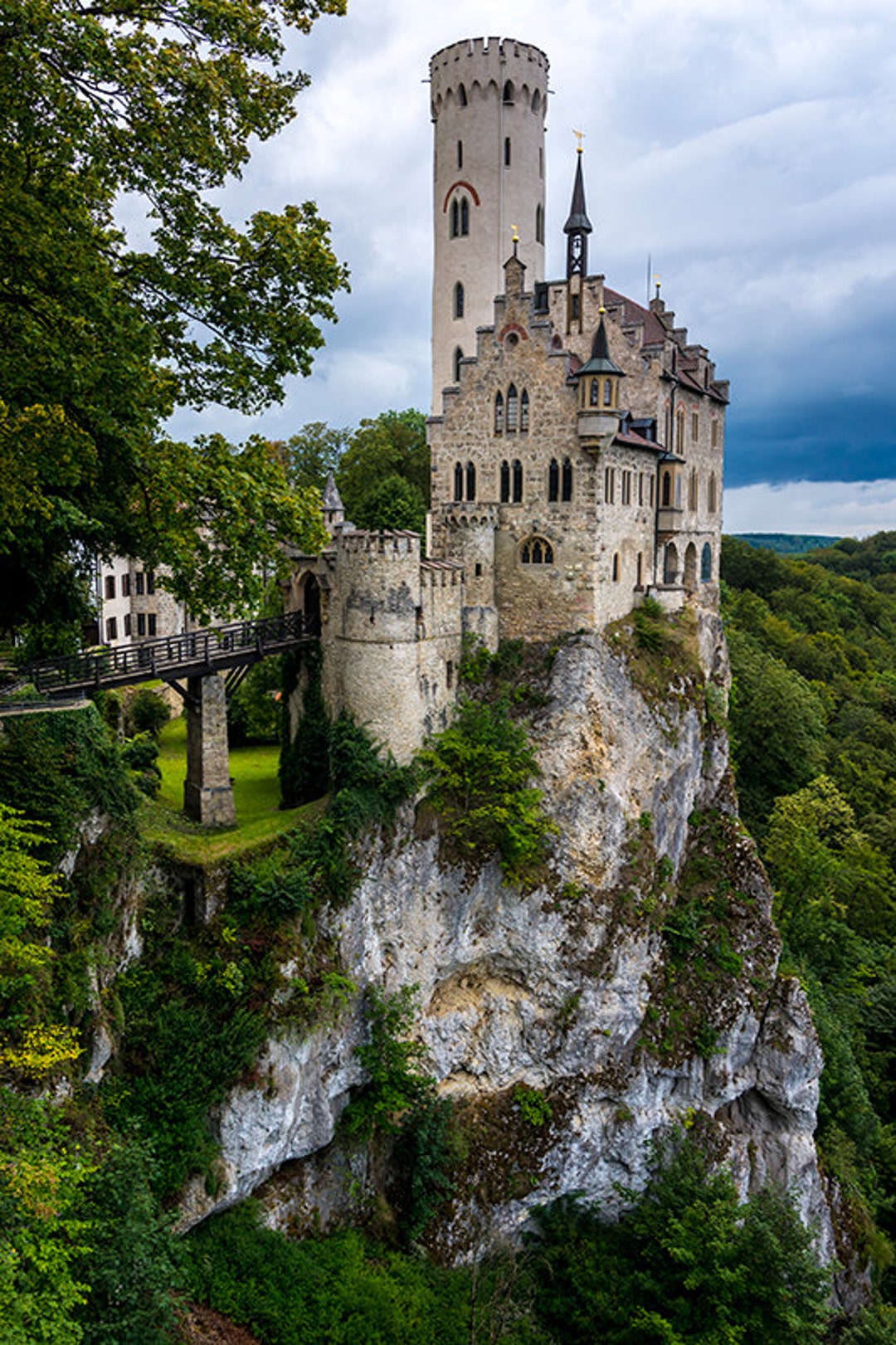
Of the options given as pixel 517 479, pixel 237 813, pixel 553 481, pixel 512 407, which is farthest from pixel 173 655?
pixel 512 407

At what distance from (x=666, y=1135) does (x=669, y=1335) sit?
6.24m

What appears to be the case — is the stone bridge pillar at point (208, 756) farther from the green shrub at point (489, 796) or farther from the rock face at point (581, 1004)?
the green shrub at point (489, 796)

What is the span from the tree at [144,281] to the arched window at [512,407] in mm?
16853

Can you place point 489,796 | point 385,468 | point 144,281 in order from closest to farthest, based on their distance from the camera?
1. point 144,281
2. point 489,796
3. point 385,468

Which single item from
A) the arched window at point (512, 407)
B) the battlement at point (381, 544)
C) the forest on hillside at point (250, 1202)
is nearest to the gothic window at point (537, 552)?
the forest on hillside at point (250, 1202)

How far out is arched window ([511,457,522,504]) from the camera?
33.1 metres

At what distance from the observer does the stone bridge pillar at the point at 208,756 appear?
27438mm

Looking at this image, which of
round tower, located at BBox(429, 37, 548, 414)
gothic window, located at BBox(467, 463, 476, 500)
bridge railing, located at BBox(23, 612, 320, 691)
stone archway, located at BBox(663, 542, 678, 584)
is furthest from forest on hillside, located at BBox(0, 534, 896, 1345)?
round tower, located at BBox(429, 37, 548, 414)

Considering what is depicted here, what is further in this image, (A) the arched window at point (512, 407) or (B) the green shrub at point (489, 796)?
(A) the arched window at point (512, 407)

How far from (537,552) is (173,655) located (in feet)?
44.3

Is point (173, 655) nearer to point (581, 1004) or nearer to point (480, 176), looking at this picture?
point (581, 1004)

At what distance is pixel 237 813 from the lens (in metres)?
29.2

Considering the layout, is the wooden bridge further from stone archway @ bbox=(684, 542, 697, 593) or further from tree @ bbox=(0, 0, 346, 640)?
stone archway @ bbox=(684, 542, 697, 593)

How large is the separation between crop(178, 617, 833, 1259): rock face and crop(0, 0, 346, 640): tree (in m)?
14.7
